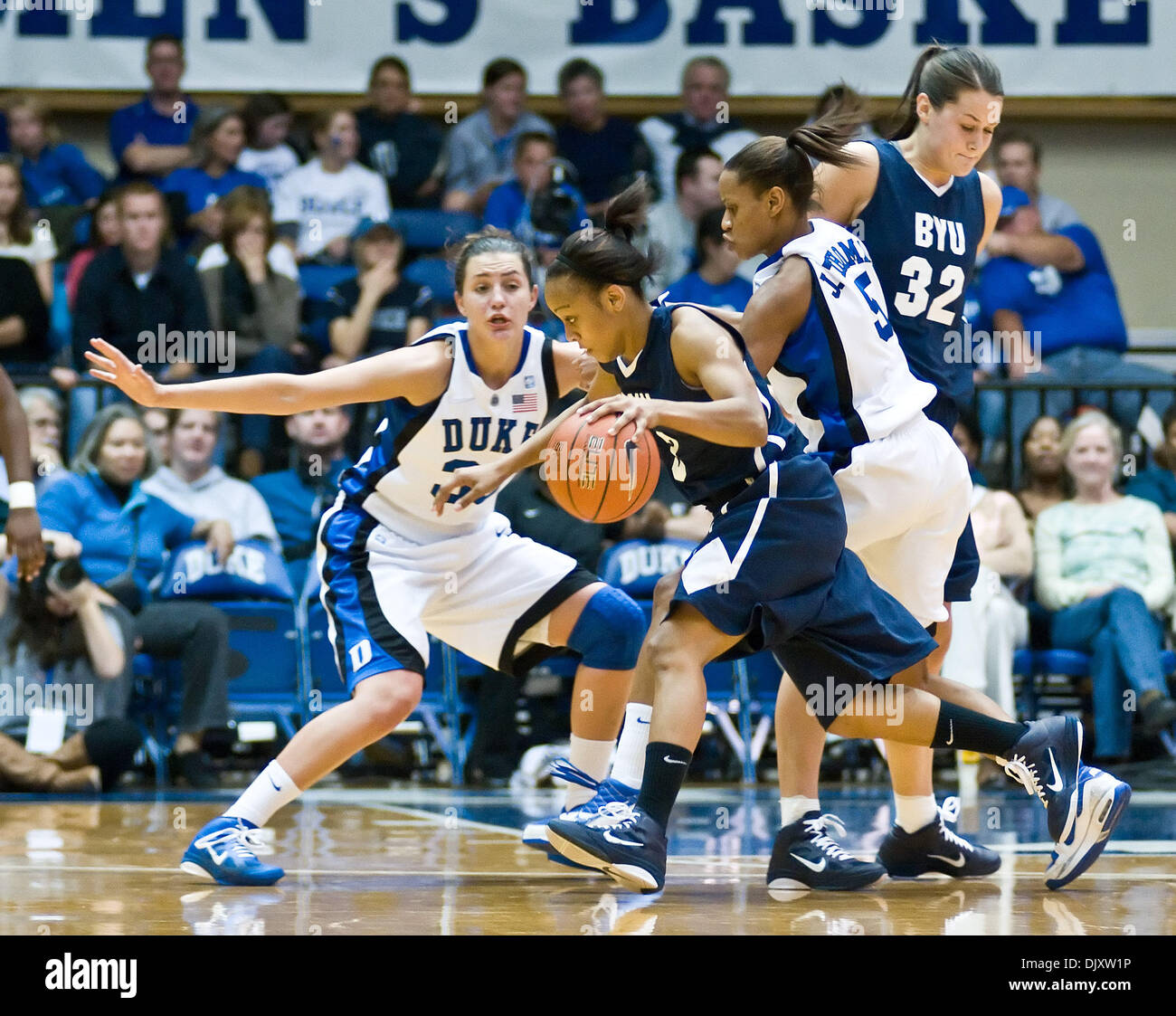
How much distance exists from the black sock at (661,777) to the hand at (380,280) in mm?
4992

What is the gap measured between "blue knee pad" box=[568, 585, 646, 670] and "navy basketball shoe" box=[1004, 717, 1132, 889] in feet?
3.57

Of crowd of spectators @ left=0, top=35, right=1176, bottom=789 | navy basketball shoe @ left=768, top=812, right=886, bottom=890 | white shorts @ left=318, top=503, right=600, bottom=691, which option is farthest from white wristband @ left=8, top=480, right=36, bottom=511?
navy basketball shoe @ left=768, top=812, right=886, bottom=890

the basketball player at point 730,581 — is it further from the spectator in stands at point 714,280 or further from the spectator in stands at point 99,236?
the spectator in stands at point 99,236

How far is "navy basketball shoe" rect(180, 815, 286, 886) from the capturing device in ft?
13.0

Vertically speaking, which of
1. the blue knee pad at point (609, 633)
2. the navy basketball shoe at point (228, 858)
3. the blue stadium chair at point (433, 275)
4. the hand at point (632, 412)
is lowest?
the navy basketball shoe at point (228, 858)

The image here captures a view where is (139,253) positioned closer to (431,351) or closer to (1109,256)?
(431,351)

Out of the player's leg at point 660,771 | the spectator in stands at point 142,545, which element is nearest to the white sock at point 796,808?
the player's leg at point 660,771

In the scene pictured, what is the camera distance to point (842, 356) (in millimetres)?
3891

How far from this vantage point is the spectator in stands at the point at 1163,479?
25.3ft

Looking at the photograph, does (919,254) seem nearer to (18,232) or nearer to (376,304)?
(376,304)

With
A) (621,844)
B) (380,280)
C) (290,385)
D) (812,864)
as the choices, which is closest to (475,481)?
(290,385)

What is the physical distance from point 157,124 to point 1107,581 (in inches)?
230

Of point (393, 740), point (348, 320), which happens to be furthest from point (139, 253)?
point (393, 740)

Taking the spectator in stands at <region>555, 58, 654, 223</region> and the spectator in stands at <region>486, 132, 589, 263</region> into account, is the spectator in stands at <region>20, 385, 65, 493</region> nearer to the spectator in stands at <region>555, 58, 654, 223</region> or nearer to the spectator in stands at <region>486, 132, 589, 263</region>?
the spectator in stands at <region>486, 132, 589, 263</region>
